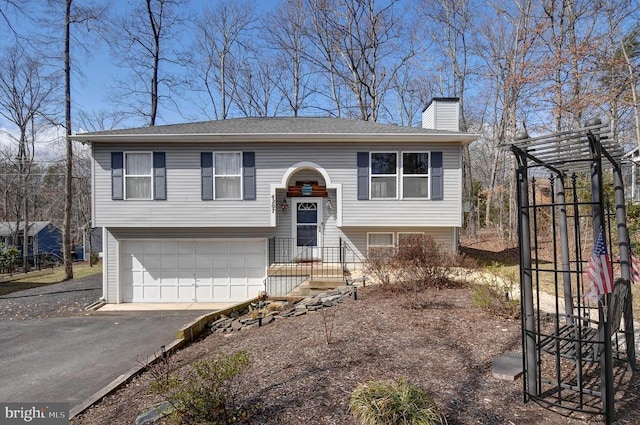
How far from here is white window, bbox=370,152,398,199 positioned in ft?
36.1

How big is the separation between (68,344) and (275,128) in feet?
25.6

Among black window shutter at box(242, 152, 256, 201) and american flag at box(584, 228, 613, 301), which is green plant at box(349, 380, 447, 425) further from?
black window shutter at box(242, 152, 256, 201)

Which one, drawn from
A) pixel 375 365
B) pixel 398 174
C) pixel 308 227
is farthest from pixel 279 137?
pixel 375 365

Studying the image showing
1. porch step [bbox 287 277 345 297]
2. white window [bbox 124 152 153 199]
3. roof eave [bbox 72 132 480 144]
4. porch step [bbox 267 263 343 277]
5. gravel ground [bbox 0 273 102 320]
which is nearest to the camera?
porch step [bbox 287 277 345 297]

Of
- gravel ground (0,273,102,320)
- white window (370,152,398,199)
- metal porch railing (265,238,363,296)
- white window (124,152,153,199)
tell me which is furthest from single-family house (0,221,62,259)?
white window (370,152,398,199)

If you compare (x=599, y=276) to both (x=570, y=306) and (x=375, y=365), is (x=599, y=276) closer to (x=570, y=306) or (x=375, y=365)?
(x=570, y=306)

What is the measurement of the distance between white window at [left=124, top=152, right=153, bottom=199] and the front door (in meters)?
4.52

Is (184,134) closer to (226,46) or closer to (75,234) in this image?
(226,46)

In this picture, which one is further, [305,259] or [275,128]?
[275,128]

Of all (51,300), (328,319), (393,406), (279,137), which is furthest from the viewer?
(51,300)

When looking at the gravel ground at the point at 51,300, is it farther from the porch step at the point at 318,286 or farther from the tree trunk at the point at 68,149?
the porch step at the point at 318,286

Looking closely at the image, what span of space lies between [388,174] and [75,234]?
1132 inches

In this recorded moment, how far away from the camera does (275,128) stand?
11.6 metres

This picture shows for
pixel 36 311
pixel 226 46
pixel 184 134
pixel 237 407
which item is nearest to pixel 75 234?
pixel 226 46
